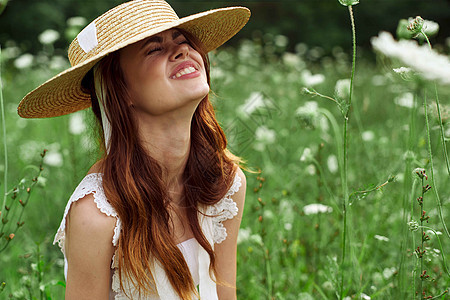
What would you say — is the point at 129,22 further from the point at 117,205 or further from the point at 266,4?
the point at 266,4

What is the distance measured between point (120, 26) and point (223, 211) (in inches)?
19.9

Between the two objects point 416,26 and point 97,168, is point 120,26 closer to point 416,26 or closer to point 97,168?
point 97,168

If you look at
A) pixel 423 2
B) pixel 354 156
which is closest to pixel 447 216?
pixel 354 156

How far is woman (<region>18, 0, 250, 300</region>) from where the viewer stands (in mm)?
1064

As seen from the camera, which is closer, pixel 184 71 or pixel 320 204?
pixel 184 71

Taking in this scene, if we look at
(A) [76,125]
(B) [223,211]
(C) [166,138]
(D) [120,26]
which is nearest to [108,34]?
(D) [120,26]

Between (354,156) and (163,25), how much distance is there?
1.73 metres

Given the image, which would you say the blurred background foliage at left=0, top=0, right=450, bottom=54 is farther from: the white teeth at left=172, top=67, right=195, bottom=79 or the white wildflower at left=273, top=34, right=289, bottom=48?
the white teeth at left=172, top=67, right=195, bottom=79

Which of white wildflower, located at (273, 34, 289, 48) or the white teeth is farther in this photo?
white wildflower, located at (273, 34, 289, 48)

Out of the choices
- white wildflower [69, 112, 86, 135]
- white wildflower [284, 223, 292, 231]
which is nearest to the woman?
white wildflower [284, 223, 292, 231]

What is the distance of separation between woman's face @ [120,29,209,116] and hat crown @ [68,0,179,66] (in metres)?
0.03

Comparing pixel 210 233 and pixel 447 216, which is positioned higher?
pixel 210 233

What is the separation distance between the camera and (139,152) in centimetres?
113

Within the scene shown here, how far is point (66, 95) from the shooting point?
3.92ft
